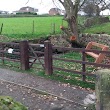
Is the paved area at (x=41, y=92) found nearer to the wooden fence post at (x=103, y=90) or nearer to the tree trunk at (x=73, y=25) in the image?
the wooden fence post at (x=103, y=90)

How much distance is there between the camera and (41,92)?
29.6 feet

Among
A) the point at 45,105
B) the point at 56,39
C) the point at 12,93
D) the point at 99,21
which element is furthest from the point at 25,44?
the point at 99,21

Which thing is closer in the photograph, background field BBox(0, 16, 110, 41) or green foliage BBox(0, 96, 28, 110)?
green foliage BBox(0, 96, 28, 110)

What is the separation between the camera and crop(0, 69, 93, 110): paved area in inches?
310

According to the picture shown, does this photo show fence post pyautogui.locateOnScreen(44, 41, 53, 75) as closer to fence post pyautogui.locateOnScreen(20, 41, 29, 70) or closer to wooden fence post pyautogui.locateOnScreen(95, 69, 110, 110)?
fence post pyautogui.locateOnScreen(20, 41, 29, 70)

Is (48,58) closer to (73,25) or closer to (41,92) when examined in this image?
(41,92)

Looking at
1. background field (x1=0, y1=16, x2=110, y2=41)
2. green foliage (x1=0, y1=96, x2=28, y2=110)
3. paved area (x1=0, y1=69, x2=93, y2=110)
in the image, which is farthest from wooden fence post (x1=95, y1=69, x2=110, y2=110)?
background field (x1=0, y1=16, x2=110, y2=41)

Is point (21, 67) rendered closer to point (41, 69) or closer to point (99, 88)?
point (41, 69)

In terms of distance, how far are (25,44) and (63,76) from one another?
2330 mm

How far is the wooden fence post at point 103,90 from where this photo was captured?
4.17 meters

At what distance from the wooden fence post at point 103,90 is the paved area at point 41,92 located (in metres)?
3.28

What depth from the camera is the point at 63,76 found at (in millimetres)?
10773

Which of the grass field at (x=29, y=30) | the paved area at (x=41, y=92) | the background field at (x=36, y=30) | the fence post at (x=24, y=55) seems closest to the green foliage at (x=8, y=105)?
the paved area at (x=41, y=92)

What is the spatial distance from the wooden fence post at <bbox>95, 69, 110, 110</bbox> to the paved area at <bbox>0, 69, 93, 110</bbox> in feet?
10.8
